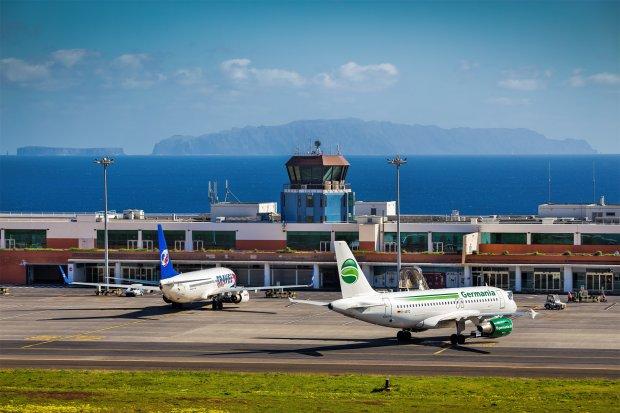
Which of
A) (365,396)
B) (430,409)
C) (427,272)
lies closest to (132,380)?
(365,396)

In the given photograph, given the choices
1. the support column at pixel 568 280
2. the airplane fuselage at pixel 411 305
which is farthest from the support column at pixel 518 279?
the airplane fuselage at pixel 411 305

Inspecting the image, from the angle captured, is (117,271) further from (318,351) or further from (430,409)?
(430,409)

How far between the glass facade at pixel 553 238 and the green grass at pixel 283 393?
68.2 m

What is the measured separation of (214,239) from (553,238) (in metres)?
43.3

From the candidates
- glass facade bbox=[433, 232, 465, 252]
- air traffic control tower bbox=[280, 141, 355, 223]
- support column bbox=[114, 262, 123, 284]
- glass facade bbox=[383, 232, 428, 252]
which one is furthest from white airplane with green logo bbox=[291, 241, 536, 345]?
support column bbox=[114, 262, 123, 284]

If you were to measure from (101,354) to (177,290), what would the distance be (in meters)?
23.4

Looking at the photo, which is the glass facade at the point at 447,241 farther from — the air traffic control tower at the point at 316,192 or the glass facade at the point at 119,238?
the glass facade at the point at 119,238

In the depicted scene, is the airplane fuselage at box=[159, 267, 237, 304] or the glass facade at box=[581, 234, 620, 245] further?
the glass facade at box=[581, 234, 620, 245]

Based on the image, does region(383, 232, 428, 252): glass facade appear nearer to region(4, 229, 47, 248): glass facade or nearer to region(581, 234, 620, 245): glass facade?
region(581, 234, 620, 245): glass facade

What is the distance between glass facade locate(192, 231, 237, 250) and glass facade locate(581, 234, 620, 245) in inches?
1737

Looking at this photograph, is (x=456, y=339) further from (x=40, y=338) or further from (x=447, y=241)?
(x=447, y=241)

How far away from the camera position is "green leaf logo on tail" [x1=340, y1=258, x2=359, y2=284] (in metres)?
81.8

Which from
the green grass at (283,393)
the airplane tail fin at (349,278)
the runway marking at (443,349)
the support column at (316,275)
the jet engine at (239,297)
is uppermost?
the airplane tail fin at (349,278)

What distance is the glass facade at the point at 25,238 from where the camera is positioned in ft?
474
